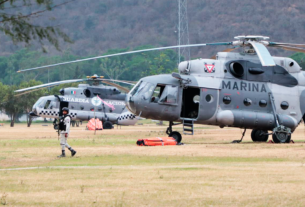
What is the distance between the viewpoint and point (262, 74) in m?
27.6

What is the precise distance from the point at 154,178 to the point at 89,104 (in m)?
33.8

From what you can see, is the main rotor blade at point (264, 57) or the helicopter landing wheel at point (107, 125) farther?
the helicopter landing wheel at point (107, 125)

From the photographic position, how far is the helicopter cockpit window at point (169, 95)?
26.1 metres

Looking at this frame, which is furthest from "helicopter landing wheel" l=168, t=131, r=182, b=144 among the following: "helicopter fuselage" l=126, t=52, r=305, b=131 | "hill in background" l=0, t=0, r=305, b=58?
"hill in background" l=0, t=0, r=305, b=58

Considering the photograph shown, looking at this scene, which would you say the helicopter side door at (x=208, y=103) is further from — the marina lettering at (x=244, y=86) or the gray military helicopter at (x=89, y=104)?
the gray military helicopter at (x=89, y=104)

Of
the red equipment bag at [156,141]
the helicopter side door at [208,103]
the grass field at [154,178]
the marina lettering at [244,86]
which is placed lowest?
the grass field at [154,178]

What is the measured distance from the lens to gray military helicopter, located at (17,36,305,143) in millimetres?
26281

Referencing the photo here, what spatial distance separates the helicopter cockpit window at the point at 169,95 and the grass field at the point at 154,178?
487cm

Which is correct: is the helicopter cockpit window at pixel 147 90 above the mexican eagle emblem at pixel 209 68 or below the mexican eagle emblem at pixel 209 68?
below

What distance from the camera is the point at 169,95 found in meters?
26.1

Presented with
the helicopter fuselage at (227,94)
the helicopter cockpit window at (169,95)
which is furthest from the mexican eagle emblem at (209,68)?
the helicopter cockpit window at (169,95)

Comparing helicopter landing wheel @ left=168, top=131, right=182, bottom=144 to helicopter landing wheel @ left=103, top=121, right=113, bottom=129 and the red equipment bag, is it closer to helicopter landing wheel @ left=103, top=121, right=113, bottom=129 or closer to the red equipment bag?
the red equipment bag

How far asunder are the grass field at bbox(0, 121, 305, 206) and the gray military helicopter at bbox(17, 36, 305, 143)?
5.04m

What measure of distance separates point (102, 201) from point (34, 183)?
9.22 feet
